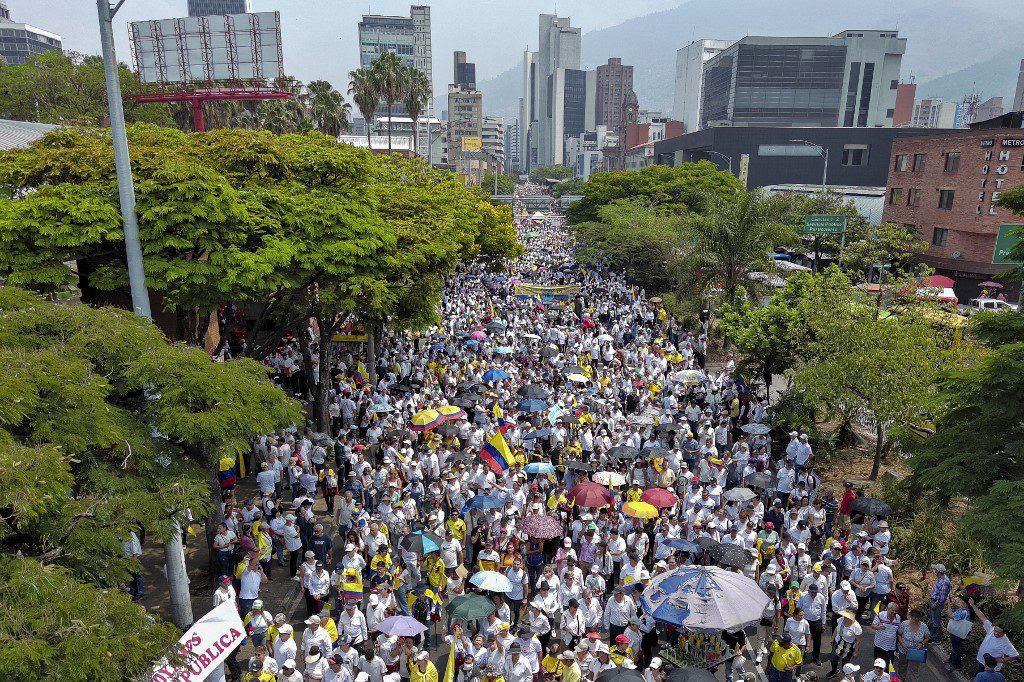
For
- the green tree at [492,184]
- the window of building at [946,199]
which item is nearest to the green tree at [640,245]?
the window of building at [946,199]

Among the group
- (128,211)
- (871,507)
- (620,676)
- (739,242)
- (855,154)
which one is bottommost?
(871,507)

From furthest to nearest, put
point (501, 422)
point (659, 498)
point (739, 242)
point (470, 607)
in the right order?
1. point (739, 242)
2. point (501, 422)
3. point (659, 498)
4. point (470, 607)

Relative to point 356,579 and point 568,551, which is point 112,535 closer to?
point 356,579

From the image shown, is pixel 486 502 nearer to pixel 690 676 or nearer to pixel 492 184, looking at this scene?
pixel 690 676

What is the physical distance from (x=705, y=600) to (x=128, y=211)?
10.4 m

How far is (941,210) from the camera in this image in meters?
46.3

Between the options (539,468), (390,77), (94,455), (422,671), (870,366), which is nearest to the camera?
(94,455)

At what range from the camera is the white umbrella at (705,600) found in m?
9.67

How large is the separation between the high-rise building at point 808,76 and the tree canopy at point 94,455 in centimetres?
13205

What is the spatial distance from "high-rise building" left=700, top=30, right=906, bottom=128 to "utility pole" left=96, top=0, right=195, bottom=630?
13031cm

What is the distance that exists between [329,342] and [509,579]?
1052cm

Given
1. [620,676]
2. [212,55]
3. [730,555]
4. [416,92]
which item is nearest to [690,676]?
[620,676]

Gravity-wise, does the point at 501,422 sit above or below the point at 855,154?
below

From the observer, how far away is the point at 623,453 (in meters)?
16.5
